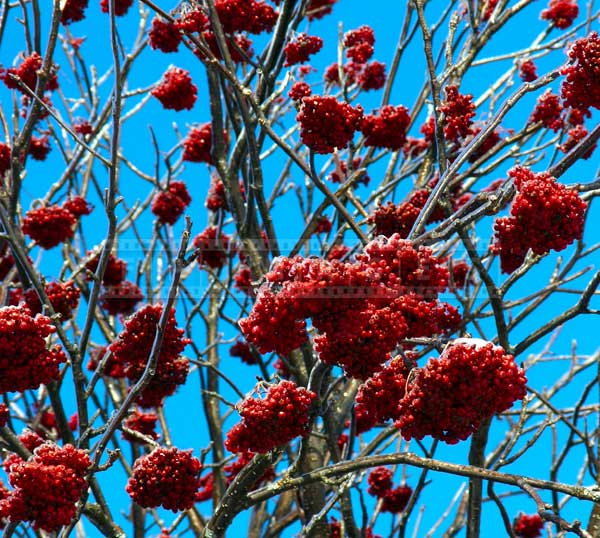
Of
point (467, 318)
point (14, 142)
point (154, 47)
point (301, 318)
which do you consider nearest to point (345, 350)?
point (301, 318)

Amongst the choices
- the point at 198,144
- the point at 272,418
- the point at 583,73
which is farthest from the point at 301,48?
the point at 272,418

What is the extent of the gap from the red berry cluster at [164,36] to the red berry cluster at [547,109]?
2.36 metres

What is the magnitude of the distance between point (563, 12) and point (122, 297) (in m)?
4.44

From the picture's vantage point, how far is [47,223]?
5.41 metres

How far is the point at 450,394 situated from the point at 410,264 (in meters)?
0.45

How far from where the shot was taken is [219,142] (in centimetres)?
567

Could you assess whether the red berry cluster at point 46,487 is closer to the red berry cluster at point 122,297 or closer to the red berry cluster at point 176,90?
the red berry cluster at point 122,297

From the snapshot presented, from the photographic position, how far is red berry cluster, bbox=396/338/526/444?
2.65m

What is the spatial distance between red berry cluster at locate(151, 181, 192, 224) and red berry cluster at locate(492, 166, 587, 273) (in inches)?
143

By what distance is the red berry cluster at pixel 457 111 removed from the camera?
4.41 meters

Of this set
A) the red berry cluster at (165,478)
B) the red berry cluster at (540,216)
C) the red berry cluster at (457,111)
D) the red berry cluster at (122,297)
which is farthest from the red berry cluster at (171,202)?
the red berry cluster at (540,216)

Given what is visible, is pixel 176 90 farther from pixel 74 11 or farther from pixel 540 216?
pixel 540 216

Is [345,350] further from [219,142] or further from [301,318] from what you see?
[219,142]

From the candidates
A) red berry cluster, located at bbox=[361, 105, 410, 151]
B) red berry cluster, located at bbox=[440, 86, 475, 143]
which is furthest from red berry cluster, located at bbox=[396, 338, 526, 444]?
red berry cluster, located at bbox=[361, 105, 410, 151]
